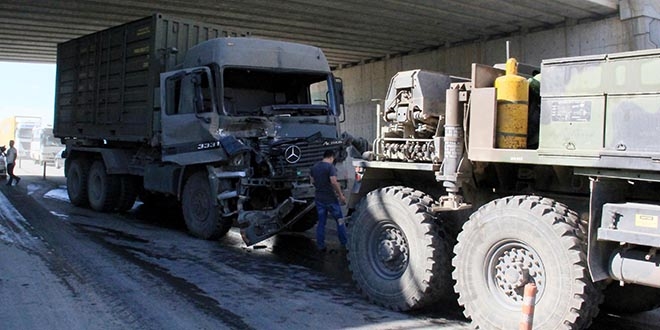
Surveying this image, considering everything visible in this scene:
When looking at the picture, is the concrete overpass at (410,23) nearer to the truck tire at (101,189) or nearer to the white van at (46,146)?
the truck tire at (101,189)

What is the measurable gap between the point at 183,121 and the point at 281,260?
9.85 ft

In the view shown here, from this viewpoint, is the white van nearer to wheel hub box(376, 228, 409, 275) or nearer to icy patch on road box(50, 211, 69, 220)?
icy patch on road box(50, 211, 69, 220)

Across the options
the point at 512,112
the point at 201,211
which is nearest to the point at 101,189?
the point at 201,211

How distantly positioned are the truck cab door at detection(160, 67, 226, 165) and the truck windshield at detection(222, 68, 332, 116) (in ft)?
0.98

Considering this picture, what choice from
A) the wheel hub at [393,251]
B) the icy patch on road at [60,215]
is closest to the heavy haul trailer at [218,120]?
the icy patch on road at [60,215]

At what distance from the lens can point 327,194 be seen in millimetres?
8484

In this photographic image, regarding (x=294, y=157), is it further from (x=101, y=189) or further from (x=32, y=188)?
(x=32, y=188)

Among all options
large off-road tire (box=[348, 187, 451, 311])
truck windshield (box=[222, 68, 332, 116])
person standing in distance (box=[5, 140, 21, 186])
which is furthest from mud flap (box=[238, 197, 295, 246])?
person standing in distance (box=[5, 140, 21, 186])

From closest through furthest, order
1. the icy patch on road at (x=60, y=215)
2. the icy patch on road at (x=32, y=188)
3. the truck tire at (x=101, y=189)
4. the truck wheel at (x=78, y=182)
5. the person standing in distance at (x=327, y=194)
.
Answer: the person standing in distance at (x=327, y=194) < the icy patch on road at (x=60, y=215) < the truck tire at (x=101, y=189) < the truck wheel at (x=78, y=182) < the icy patch on road at (x=32, y=188)

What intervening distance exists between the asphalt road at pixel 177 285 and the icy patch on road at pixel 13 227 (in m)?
0.03

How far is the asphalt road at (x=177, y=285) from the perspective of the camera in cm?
520

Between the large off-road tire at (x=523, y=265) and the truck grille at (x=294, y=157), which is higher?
the truck grille at (x=294, y=157)

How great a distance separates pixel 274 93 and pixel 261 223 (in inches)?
103

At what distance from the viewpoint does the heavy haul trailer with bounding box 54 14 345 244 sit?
8852 millimetres
